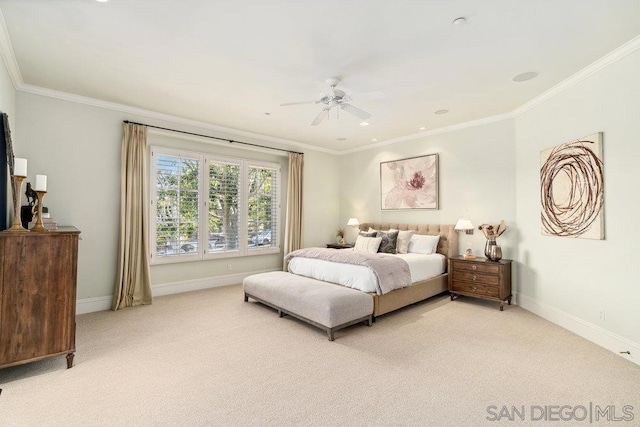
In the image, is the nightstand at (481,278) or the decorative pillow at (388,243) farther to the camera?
the decorative pillow at (388,243)

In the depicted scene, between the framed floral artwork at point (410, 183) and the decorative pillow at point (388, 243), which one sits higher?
the framed floral artwork at point (410, 183)

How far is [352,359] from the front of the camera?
2.99m

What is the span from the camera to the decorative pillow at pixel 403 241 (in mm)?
5652

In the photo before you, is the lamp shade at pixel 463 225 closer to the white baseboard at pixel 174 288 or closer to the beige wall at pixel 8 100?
the white baseboard at pixel 174 288

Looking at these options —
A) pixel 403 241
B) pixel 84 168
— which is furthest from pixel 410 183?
pixel 84 168

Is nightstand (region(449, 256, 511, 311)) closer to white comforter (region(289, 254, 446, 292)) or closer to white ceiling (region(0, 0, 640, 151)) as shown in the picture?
white comforter (region(289, 254, 446, 292))

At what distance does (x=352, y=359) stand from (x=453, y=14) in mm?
3140

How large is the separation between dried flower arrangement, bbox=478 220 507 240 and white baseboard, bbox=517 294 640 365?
0.96 metres

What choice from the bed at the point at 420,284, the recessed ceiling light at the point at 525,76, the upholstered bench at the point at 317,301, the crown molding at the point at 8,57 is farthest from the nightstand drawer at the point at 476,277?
the crown molding at the point at 8,57

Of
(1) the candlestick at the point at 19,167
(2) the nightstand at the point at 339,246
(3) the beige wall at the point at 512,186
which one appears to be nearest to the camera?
(1) the candlestick at the point at 19,167

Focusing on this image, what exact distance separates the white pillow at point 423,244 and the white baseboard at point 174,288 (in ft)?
10.5

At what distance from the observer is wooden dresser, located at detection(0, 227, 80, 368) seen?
101 inches

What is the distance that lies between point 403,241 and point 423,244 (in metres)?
0.35

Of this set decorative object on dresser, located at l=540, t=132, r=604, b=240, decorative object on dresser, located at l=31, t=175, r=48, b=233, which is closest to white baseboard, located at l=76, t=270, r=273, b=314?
decorative object on dresser, located at l=31, t=175, r=48, b=233
